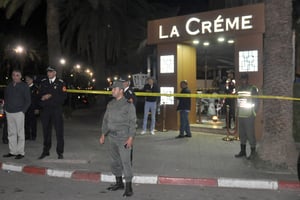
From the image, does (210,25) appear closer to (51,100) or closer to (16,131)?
(51,100)

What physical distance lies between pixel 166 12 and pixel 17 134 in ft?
83.9

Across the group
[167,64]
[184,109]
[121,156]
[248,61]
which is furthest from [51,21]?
[121,156]

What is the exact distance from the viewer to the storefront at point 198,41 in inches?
531

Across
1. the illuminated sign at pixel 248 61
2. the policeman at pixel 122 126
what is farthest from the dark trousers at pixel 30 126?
the policeman at pixel 122 126

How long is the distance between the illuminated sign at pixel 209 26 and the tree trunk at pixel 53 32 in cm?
656

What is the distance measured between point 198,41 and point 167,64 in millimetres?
1545

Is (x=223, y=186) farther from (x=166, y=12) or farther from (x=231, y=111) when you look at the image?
(x=166, y=12)

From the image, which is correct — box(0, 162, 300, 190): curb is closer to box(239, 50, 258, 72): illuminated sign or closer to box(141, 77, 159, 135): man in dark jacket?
box(239, 50, 258, 72): illuminated sign

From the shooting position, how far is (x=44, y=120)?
10211 millimetres

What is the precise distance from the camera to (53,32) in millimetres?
20891

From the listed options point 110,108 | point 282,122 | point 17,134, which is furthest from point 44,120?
point 282,122

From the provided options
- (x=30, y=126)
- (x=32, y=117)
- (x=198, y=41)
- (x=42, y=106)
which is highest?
(x=198, y=41)

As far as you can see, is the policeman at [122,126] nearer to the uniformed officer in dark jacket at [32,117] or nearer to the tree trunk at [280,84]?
the tree trunk at [280,84]

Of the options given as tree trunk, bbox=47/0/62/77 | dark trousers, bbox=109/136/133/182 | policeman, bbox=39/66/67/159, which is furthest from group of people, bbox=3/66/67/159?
tree trunk, bbox=47/0/62/77
